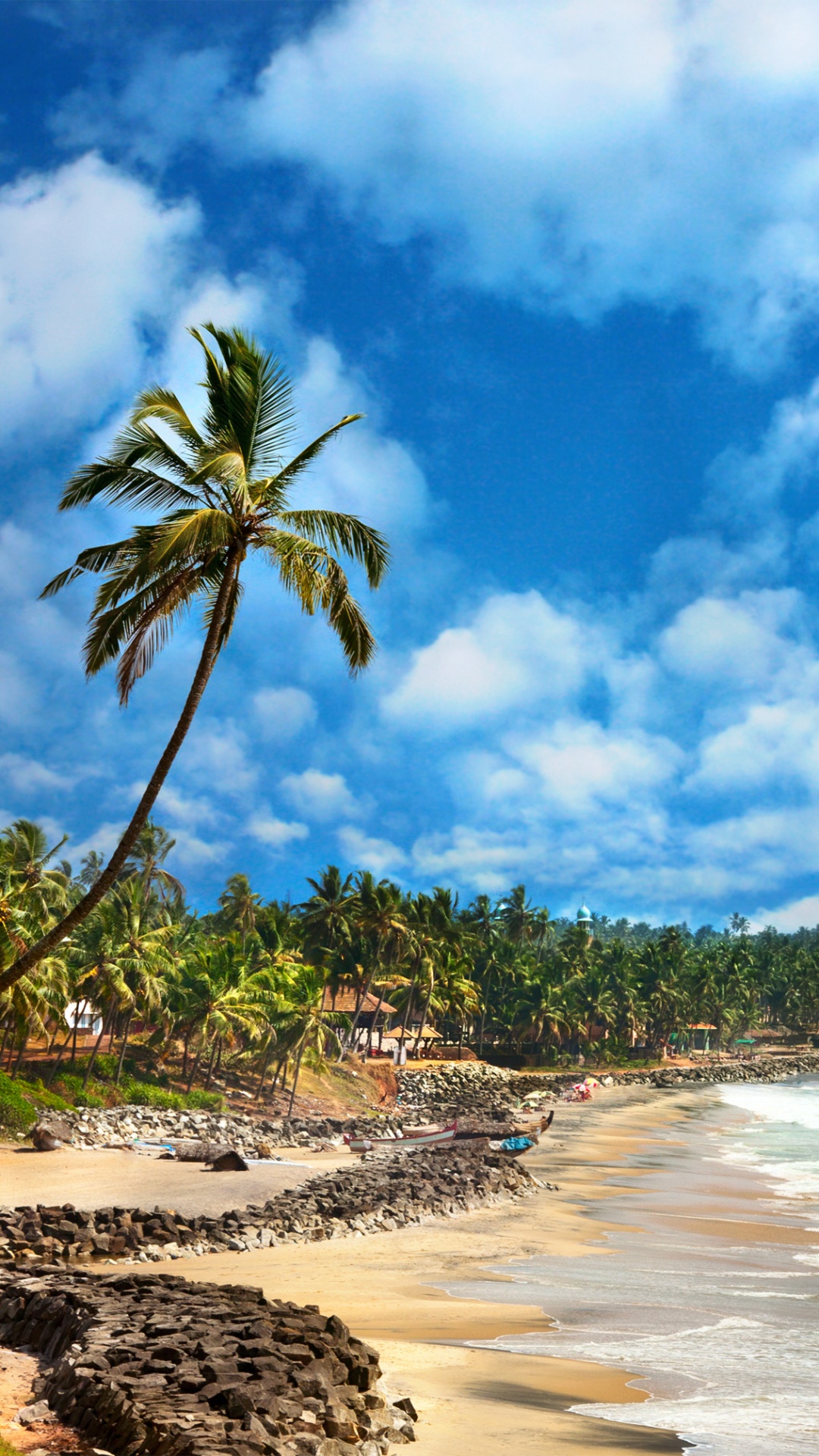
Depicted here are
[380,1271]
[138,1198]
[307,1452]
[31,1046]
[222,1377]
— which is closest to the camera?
[307,1452]

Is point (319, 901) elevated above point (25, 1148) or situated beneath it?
elevated above

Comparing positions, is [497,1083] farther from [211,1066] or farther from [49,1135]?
[49,1135]

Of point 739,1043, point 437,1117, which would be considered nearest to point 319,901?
point 437,1117

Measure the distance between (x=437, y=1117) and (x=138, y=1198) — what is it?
34916 mm

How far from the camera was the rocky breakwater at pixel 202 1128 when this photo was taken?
116ft

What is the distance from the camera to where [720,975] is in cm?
14725

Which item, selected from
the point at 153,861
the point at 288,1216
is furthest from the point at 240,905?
the point at 288,1216

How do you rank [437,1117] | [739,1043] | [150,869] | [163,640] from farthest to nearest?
[739,1043], [150,869], [437,1117], [163,640]

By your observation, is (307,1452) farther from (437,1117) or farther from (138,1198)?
(437,1117)

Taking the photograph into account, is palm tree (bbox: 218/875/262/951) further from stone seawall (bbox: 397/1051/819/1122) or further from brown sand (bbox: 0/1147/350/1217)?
brown sand (bbox: 0/1147/350/1217)

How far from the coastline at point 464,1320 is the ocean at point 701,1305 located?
0.46 meters

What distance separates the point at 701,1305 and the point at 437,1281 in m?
4.57

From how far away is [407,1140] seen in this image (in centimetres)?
4312

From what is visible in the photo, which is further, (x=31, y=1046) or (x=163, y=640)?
(x=31, y=1046)
